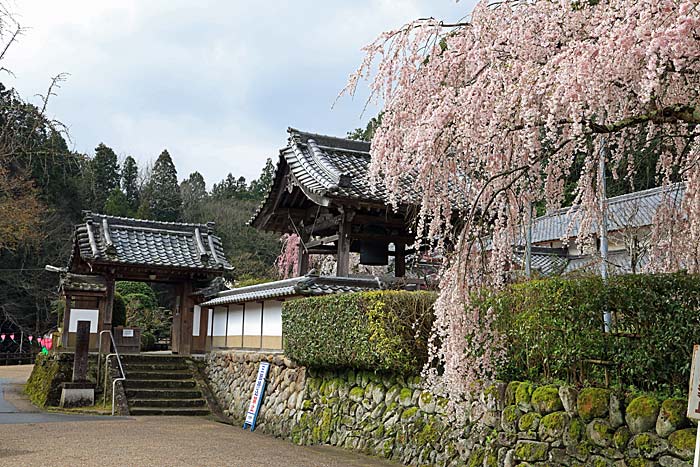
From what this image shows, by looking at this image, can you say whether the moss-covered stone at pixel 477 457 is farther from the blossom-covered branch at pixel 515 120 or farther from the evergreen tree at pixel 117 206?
the evergreen tree at pixel 117 206

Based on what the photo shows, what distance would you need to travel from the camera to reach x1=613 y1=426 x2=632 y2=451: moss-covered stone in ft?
18.0

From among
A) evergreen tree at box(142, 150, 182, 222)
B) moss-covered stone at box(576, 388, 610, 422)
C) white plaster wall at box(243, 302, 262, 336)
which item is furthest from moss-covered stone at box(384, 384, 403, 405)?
evergreen tree at box(142, 150, 182, 222)

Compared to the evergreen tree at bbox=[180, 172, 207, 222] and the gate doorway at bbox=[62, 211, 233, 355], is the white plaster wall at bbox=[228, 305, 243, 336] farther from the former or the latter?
the evergreen tree at bbox=[180, 172, 207, 222]

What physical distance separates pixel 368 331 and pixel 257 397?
4437 mm

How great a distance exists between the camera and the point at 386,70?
5.90 m

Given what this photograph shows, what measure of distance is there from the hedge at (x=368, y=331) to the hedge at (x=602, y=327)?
174 cm

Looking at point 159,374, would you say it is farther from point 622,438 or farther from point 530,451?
point 622,438

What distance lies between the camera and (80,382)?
580 inches

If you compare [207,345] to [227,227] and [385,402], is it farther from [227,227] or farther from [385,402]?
[227,227]

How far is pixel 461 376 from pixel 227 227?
1342 inches

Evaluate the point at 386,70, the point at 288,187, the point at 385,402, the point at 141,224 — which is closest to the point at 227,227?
the point at 141,224

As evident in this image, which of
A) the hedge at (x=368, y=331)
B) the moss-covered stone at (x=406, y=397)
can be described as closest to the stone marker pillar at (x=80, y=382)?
the hedge at (x=368, y=331)

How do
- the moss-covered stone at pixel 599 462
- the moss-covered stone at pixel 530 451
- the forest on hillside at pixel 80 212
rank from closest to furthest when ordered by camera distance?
the moss-covered stone at pixel 599 462, the moss-covered stone at pixel 530 451, the forest on hillside at pixel 80 212

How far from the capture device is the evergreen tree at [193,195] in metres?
42.3
